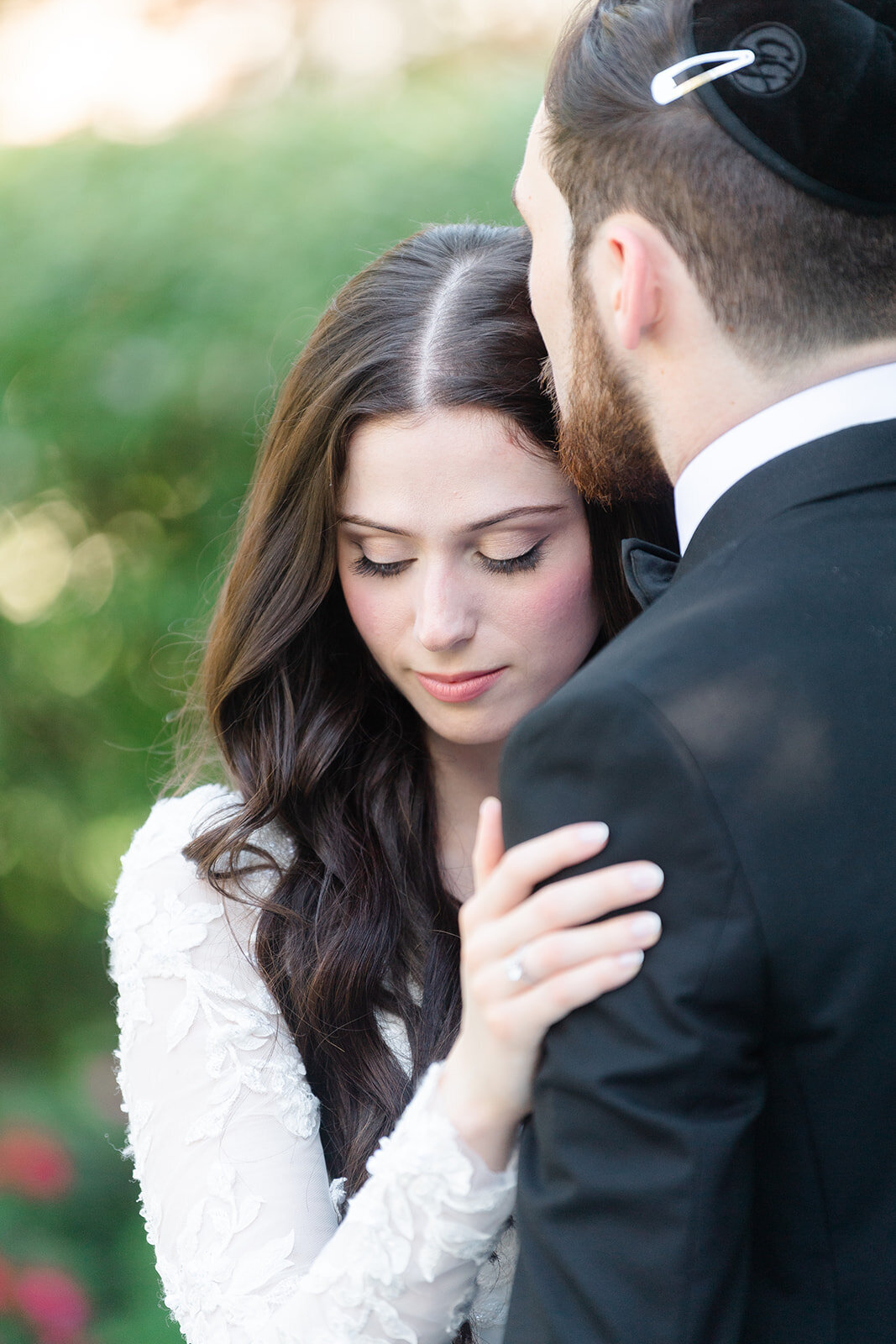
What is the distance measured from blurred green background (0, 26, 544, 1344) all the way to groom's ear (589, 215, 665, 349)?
204 cm

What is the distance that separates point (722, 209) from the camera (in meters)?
1.45

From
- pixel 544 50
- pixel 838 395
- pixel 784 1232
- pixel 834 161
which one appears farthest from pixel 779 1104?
pixel 544 50

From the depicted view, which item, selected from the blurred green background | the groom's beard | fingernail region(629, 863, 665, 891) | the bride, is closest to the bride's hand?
fingernail region(629, 863, 665, 891)

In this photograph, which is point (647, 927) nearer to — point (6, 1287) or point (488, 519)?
point (488, 519)

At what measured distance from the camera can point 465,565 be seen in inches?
89.5

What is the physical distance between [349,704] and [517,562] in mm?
574

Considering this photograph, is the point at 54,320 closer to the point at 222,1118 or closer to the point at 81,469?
the point at 81,469

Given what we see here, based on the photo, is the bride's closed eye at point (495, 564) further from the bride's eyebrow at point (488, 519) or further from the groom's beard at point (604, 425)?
the groom's beard at point (604, 425)

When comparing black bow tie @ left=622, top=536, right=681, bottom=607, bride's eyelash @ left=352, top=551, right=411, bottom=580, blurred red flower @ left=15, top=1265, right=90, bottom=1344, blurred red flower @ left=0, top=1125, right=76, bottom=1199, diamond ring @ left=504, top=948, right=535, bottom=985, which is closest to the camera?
diamond ring @ left=504, top=948, right=535, bottom=985

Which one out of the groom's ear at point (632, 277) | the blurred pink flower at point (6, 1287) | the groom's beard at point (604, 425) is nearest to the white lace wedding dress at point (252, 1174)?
the groom's beard at point (604, 425)

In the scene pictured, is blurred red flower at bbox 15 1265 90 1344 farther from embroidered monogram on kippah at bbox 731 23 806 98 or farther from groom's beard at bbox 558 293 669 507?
embroidered monogram on kippah at bbox 731 23 806 98

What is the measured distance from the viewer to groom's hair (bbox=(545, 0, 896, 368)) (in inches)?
56.6

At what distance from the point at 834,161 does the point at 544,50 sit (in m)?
3.14

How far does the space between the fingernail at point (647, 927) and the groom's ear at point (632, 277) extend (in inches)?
25.4
